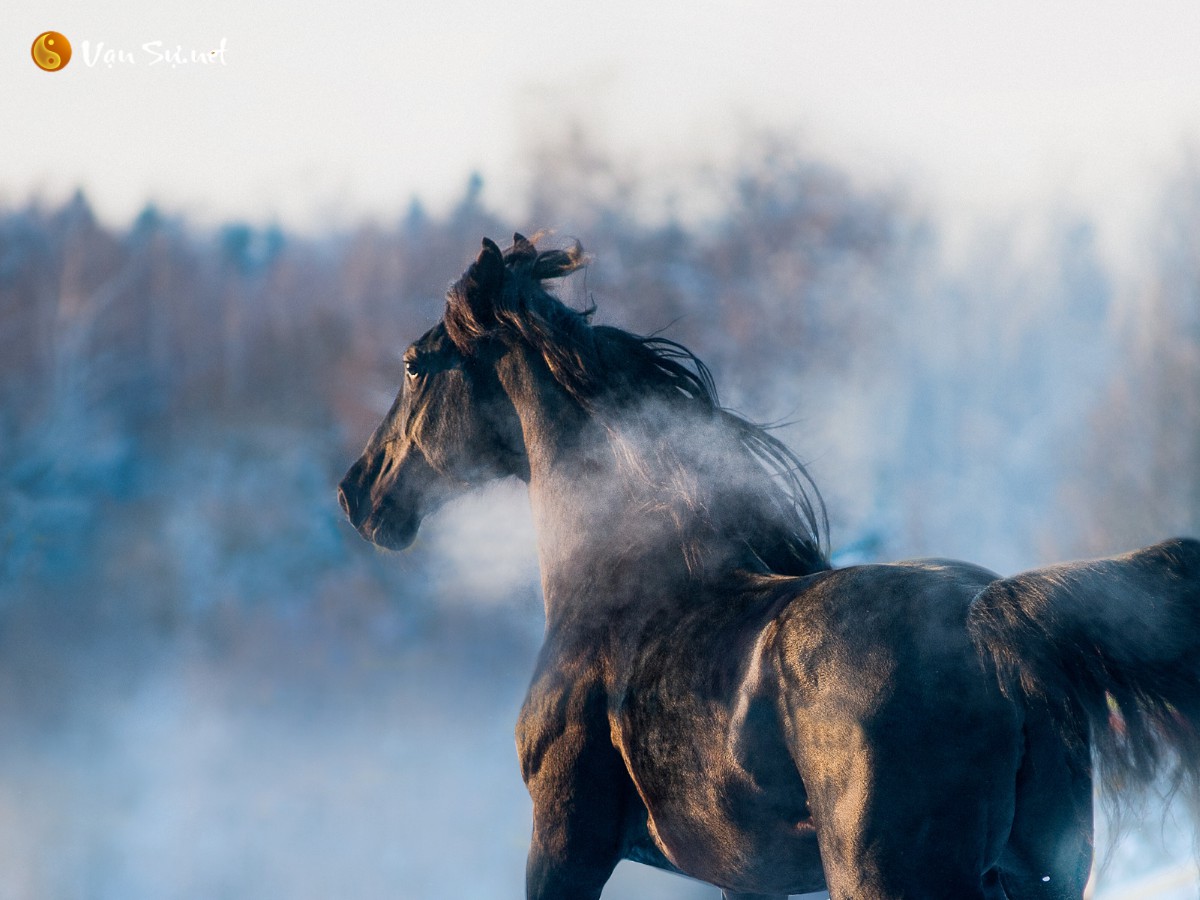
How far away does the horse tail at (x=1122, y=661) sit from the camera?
4.32 feet

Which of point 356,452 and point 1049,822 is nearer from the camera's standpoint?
point 1049,822

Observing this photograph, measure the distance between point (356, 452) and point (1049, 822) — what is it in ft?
13.8

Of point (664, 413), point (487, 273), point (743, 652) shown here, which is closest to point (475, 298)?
point (487, 273)

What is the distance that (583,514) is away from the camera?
2.13 meters

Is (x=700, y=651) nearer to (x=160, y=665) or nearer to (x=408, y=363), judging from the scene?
(x=408, y=363)

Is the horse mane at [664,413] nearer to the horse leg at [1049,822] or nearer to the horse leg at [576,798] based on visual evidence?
the horse leg at [576,798]

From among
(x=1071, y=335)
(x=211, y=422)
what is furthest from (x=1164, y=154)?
(x=211, y=422)

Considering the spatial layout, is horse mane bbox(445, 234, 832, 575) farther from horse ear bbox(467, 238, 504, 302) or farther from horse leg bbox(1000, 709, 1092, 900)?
horse leg bbox(1000, 709, 1092, 900)

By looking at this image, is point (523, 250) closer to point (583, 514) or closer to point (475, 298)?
point (475, 298)

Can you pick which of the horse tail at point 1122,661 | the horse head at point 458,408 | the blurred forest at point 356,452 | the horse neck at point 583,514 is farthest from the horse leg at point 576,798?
the blurred forest at point 356,452

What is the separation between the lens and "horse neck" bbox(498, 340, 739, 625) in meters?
1.96

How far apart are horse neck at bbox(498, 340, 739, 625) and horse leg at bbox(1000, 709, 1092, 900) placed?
0.69 metres

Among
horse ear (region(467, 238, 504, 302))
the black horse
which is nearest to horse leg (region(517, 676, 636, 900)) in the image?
the black horse

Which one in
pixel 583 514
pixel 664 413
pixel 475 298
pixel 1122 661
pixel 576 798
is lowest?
pixel 576 798
